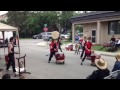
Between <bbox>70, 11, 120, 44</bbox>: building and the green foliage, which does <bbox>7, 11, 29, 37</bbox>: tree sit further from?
<bbox>70, 11, 120, 44</bbox>: building

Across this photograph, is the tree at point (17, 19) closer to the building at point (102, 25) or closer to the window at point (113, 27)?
the building at point (102, 25)

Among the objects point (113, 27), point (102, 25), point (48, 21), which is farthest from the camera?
point (48, 21)

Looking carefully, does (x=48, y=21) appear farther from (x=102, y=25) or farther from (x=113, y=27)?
(x=113, y=27)

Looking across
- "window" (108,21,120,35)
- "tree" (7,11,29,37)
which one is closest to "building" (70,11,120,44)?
"window" (108,21,120,35)

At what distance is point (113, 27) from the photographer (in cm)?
2941

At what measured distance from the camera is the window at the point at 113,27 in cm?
2877

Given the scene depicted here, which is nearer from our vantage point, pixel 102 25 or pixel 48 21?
pixel 102 25

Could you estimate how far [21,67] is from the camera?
12.4 meters

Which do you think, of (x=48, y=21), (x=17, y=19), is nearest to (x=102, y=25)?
(x=48, y=21)

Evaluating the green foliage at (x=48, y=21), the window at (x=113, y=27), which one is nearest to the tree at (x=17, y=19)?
the green foliage at (x=48, y=21)
